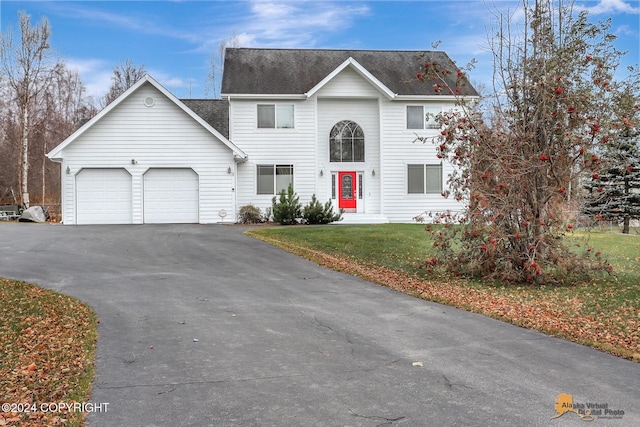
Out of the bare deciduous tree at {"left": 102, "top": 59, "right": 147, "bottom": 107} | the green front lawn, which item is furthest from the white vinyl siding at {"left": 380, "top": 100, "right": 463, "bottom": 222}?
the bare deciduous tree at {"left": 102, "top": 59, "right": 147, "bottom": 107}

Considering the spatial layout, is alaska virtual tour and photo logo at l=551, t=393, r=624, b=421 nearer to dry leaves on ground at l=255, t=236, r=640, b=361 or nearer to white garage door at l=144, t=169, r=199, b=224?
dry leaves on ground at l=255, t=236, r=640, b=361

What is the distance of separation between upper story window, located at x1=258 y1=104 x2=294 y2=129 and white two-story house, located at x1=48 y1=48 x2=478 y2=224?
0.04 meters

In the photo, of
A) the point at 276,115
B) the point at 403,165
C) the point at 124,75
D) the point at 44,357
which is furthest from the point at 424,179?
the point at 124,75

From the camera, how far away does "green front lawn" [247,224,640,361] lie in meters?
7.43

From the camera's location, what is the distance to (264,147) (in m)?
24.6

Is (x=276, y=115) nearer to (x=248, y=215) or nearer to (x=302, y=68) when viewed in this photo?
(x=302, y=68)

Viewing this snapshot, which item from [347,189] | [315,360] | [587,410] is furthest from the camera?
[347,189]

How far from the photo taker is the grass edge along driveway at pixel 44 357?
441 cm

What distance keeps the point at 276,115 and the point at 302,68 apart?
10.7ft

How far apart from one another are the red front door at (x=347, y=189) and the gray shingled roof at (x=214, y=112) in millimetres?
5673

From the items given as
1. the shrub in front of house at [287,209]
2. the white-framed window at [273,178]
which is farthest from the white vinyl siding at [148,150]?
the shrub in front of house at [287,209]

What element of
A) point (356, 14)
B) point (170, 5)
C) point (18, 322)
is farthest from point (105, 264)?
point (356, 14)

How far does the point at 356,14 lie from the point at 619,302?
1705 centimetres

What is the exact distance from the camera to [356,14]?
74.5 feet
